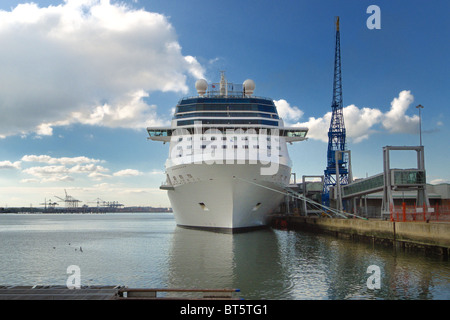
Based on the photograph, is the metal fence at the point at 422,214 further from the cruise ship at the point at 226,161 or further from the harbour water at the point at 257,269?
the cruise ship at the point at 226,161

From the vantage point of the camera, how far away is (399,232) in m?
24.3

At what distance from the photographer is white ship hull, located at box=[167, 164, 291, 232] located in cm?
2912

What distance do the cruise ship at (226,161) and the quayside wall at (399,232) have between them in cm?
636

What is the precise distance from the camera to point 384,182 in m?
30.2

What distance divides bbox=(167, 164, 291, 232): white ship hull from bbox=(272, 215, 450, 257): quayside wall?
669cm

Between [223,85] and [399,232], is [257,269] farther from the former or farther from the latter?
[223,85]

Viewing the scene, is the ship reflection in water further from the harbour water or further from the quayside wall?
the quayside wall

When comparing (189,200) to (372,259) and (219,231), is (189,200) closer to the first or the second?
(219,231)

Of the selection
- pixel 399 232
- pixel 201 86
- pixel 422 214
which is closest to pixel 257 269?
pixel 399 232

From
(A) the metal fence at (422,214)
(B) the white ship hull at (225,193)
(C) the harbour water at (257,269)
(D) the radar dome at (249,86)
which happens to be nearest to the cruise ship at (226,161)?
(B) the white ship hull at (225,193)

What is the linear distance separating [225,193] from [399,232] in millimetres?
12474

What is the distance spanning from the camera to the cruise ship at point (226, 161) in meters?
29.3
